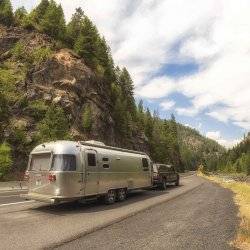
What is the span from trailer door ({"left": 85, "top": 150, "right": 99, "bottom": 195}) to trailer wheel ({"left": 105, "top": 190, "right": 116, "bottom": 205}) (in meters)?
1.37

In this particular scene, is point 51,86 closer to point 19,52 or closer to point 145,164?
point 19,52

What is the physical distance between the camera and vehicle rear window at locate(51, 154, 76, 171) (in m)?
17.6

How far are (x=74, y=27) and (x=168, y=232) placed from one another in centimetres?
6946

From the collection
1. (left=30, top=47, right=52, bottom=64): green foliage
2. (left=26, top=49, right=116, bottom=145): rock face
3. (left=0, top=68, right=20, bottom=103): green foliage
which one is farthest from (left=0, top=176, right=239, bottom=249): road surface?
(left=30, top=47, right=52, bottom=64): green foliage

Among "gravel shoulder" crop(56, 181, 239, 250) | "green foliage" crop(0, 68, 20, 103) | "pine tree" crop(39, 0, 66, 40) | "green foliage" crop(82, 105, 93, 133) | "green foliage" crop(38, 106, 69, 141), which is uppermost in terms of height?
"pine tree" crop(39, 0, 66, 40)

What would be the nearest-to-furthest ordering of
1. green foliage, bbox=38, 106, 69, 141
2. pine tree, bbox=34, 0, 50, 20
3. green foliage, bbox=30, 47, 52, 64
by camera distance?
green foliage, bbox=38, 106, 69, 141
green foliage, bbox=30, 47, 52, 64
pine tree, bbox=34, 0, 50, 20

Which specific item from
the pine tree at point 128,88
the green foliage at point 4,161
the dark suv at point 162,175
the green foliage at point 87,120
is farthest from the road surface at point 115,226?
the pine tree at point 128,88

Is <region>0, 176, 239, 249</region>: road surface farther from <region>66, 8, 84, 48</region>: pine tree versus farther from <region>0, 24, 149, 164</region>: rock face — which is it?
<region>66, 8, 84, 48</region>: pine tree

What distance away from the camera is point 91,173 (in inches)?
762

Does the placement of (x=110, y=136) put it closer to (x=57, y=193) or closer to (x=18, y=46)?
(x=18, y=46)

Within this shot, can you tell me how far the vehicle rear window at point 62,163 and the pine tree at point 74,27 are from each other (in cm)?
6048

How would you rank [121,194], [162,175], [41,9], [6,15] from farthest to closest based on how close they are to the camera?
[41,9]
[6,15]
[162,175]
[121,194]

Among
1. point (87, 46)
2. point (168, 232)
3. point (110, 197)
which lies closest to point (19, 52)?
point (87, 46)

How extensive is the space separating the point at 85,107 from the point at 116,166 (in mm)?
41942
